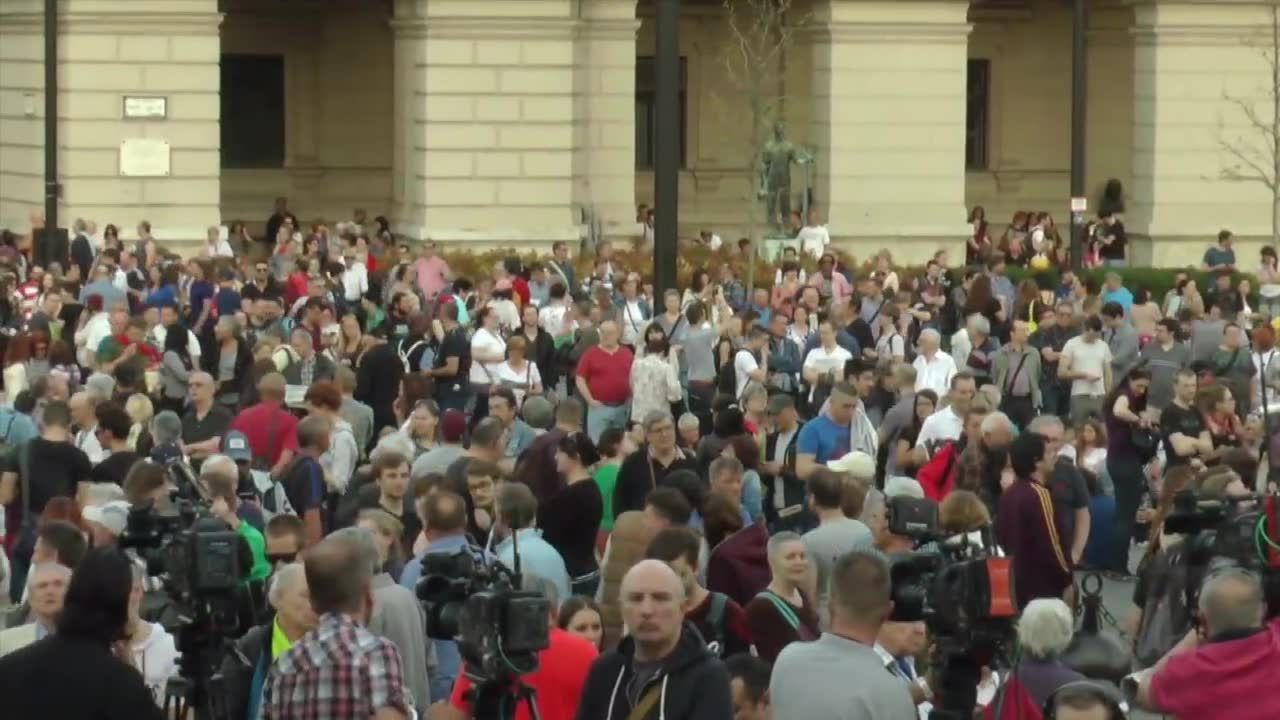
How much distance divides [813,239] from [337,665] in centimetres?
3014

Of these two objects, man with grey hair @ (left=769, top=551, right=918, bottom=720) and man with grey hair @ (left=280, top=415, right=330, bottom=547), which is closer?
man with grey hair @ (left=769, top=551, right=918, bottom=720)

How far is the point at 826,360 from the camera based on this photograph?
2375 centimetres

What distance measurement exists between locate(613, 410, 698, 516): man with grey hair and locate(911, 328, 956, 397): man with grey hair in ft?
20.5

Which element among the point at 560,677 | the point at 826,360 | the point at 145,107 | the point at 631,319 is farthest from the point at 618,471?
the point at 145,107

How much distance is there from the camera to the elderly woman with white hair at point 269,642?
1029cm

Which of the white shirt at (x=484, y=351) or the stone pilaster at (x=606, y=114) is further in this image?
the stone pilaster at (x=606, y=114)

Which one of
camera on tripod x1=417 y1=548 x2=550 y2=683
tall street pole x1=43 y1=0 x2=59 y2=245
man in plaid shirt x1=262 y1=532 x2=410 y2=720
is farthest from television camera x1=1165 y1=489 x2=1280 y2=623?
tall street pole x1=43 y1=0 x2=59 y2=245

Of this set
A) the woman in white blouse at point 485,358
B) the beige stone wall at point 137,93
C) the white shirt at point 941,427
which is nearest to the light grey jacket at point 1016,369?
the woman in white blouse at point 485,358

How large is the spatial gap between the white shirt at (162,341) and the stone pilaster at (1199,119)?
19.9 m

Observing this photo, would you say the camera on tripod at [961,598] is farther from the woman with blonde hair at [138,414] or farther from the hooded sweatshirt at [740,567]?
the woman with blonde hair at [138,414]

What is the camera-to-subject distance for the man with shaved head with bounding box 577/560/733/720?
8.78 m

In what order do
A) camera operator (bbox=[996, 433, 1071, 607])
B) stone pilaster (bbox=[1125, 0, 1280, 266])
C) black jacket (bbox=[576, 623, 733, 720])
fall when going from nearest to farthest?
black jacket (bbox=[576, 623, 733, 720]) < camera operator (bbox=[996, 433, 1071, 607]) < stone pilaster (bbox=[1125, 0, 1280, 266])

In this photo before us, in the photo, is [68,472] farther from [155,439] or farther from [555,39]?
[555,39]

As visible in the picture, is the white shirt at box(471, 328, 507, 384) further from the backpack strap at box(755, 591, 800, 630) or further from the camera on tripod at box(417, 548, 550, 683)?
the camera on tripod at box(417, 548, 550, 683)
